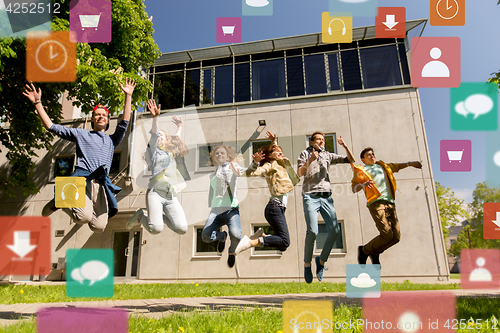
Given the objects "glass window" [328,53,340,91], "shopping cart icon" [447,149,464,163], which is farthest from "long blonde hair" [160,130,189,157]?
"glass window" [328,53,340,91]

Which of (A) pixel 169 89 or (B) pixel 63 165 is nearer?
(A) pixel 169 89

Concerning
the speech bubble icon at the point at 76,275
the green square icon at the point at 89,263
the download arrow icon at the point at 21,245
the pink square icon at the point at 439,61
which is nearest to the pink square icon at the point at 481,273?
the pink square icon at the point at 439,61

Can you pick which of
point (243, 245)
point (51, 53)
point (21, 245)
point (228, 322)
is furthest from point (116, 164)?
point (228, 322)

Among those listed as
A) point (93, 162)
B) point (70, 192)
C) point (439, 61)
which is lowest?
point (70, 192)

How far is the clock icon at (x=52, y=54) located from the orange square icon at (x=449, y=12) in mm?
7184

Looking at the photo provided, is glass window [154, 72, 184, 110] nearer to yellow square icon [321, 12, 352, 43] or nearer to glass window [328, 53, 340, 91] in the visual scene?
glass window [328, 53, 340, 91]

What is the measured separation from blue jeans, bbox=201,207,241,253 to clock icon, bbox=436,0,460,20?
413 cm

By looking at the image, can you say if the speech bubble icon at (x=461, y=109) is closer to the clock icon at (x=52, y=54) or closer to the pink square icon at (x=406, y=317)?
the pink square icon at (x=406, y=317)

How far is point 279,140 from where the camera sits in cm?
1310

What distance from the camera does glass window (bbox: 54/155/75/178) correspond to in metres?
15.5

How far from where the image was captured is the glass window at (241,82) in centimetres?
1459

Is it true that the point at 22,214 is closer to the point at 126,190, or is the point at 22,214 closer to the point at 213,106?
the point at 126,190

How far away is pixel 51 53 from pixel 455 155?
8444 millimetres

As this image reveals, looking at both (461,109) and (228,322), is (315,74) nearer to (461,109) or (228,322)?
(461,109)
